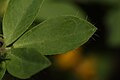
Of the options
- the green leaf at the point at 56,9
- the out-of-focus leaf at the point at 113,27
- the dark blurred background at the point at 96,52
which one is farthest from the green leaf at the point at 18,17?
the out-of-focus leaf at the point at 113,27

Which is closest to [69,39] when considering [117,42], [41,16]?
[41,16]

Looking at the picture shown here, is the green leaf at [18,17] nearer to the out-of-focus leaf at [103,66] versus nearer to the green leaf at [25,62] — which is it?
the green leaf at [25,62]

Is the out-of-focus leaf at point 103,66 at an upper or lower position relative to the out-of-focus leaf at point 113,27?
lower

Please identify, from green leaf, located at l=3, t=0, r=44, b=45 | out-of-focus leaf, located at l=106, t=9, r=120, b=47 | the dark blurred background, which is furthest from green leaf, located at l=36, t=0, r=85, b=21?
green leaf, located at l=3, t=0, r=44, b=45

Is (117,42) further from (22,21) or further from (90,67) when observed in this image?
(22,21)

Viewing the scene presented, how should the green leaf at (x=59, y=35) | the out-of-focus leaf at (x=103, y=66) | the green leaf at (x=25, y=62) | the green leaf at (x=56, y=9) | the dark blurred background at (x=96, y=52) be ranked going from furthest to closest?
the out-of-focus leaf at (x=103, y=66), the dark blurred background at (x=96, y=52), the green leaf at (x=56, y=9), the green leaf at (x=59, y=35), the green leaf at (x=25, y=62)

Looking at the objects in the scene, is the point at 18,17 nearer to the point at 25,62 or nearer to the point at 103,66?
the point at 25,62

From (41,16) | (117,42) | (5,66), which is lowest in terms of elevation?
(117,42)
